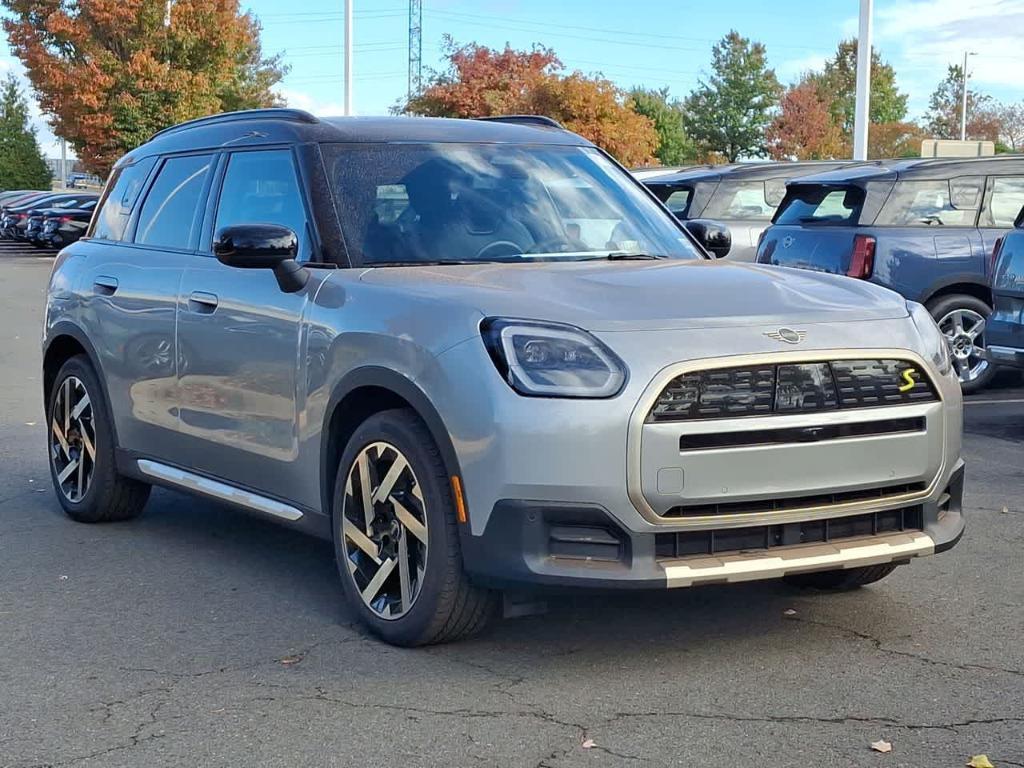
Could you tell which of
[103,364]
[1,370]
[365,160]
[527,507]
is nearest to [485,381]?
[527,507]

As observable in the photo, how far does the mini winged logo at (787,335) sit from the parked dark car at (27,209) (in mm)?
38491

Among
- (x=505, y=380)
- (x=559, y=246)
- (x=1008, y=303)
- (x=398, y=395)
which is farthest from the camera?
(x=1008, y=303)

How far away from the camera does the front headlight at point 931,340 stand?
5086 millimetres

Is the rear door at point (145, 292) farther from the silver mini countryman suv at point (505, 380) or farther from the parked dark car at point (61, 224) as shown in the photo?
the parked dark car at point (61, 224)

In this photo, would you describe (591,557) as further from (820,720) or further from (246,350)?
(246,350)

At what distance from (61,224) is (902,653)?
36.5m

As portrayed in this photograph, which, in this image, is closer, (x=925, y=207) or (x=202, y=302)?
(x=202, y=302)

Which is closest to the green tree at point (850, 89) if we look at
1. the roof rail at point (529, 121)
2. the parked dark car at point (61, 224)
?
the parked dark car at point (61, 224)

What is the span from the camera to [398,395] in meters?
5.11

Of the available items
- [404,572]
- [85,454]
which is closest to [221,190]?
[85,454]

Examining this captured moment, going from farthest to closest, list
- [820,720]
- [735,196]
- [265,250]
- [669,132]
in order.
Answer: [669,132]
[735,196]
[265,250]
[820,720]

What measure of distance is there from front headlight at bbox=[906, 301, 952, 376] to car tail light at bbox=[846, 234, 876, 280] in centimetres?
693

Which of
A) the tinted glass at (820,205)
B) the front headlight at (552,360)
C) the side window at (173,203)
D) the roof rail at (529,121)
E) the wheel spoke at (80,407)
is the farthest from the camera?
the tinted glass at (820,205)

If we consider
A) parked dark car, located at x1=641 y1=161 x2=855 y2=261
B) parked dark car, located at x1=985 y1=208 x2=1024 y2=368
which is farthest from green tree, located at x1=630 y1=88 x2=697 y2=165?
Answer: parked dark car, located at x1=985 y1=208 x2=1024 y2=368
